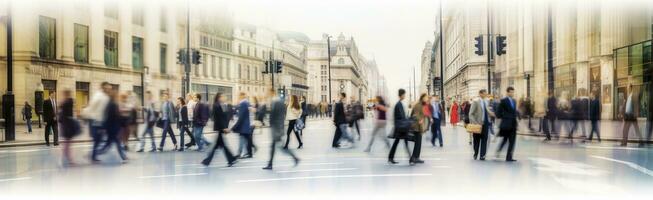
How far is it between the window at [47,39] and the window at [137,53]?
2.00 m

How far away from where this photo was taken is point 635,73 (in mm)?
27375

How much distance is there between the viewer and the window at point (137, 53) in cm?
1717

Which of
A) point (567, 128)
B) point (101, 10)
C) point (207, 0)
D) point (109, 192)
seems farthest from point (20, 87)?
point (567, 128)

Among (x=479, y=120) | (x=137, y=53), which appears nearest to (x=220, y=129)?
(x=479, y=120)

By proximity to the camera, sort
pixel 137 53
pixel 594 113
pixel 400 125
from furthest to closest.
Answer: pixel 137 53
pixel 594 113
pixel 400 125

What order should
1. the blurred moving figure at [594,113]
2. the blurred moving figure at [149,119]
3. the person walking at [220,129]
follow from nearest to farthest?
the person walking at [220,129]
the blurred moving figure at [149,119]
the blurred moving figure at [594,113]

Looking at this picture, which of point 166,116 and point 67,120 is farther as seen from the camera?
point 166,116

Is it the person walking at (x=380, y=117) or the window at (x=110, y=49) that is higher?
the window at (x=110, y=49)

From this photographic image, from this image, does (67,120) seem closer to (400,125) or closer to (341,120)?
(400,125)

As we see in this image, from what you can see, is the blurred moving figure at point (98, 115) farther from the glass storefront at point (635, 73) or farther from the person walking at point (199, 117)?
the glass storefront at point (635, 73)

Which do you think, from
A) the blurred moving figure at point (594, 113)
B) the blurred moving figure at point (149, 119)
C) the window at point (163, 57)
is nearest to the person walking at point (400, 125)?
the blurred moving figure at point (149, 119)

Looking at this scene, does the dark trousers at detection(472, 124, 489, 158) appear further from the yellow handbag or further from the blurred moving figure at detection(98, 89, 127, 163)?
the blurred moving figure at detection(98, 89, 127, 163)

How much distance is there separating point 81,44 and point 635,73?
74.0 ft

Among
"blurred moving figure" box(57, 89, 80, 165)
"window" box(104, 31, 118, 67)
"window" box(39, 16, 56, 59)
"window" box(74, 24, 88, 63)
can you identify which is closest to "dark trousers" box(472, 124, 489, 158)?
"blurred moving figure" box(57, 89, 80, 165)
